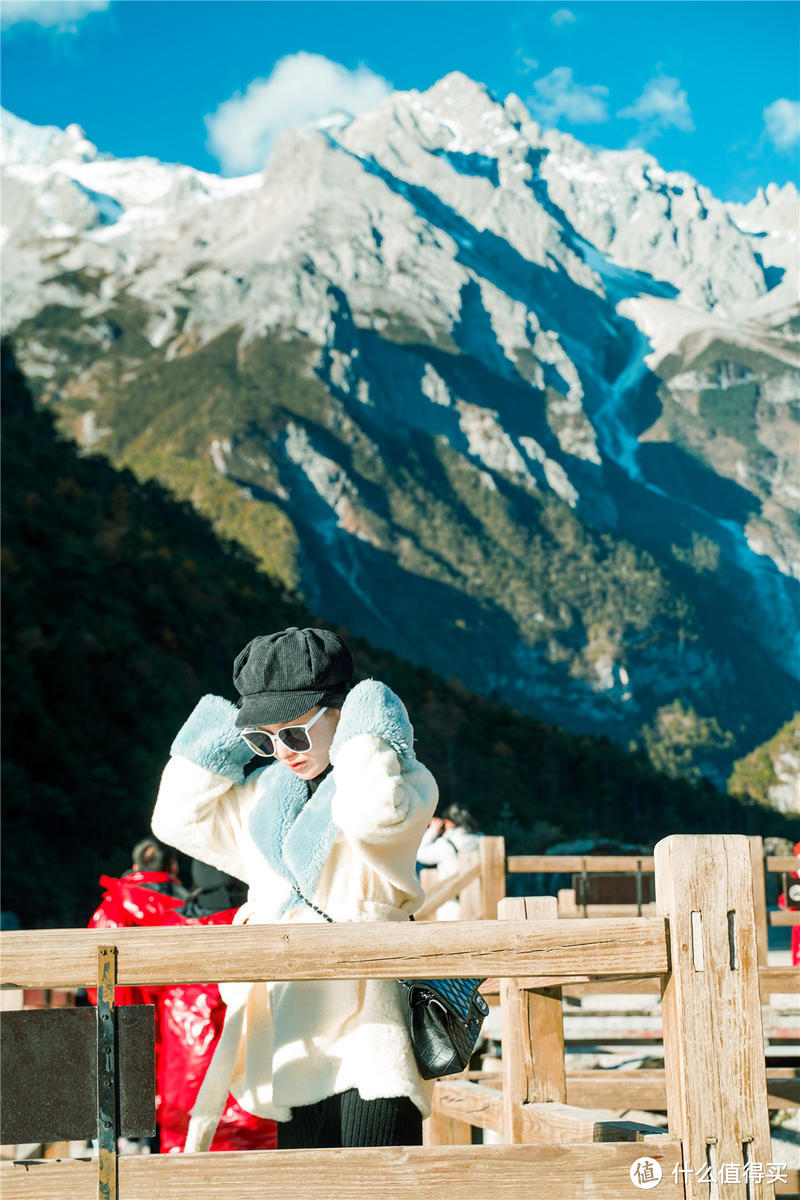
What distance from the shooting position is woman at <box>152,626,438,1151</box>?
2.84m

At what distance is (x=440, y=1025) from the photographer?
2.86 m

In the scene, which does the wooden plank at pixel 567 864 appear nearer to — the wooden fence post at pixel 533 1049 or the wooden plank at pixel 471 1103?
the wooden plank at pixel 471 1103

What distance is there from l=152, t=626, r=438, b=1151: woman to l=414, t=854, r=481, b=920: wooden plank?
4280 millimetres

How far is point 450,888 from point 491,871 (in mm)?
363

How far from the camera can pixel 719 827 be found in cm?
5928

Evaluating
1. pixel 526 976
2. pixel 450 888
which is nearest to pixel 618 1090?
pixel 450 888

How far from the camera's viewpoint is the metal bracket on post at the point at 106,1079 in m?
2.50

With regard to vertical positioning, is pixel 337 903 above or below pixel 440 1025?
above

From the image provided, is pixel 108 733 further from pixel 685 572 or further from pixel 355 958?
pixel 685 572

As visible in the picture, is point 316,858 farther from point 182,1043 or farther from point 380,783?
point 182,1043

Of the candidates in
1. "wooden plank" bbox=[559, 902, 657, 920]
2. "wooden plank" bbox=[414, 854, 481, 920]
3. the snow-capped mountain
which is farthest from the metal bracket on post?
the snow-capped mountain

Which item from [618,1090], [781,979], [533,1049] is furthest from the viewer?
[618,1090]

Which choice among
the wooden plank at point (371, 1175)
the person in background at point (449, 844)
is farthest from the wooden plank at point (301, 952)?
the person in background at point (449, 844)

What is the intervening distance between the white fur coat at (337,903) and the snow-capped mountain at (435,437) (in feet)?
273
